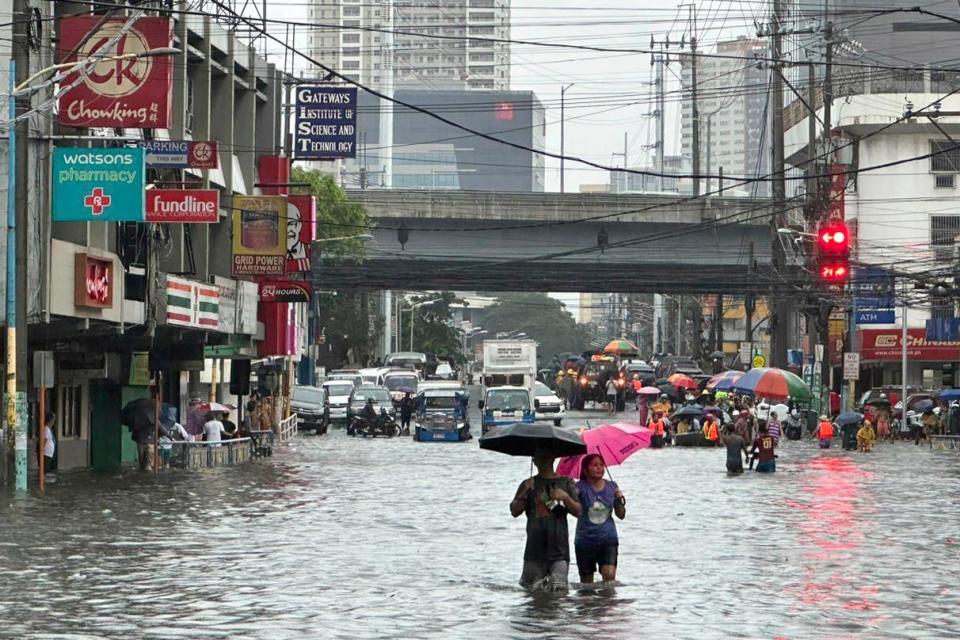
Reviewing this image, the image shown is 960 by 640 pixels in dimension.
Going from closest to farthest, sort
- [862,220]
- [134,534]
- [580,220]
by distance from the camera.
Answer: [134,534]
[580,220]
[862,220]

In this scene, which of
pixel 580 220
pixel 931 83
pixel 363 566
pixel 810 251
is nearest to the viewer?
pixel 363 566

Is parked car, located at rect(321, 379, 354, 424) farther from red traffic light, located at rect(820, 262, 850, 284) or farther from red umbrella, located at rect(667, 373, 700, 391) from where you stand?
red traffic light, located at rect(820, 262, 850, 284)

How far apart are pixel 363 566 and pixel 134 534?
4965 millimetres

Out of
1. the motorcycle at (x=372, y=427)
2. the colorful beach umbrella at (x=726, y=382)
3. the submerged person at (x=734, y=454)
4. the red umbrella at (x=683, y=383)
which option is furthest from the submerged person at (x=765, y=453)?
the red umbrella at (x=683, y=383)

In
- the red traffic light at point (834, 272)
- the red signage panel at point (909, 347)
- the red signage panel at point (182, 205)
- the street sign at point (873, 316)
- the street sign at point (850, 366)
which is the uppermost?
the red signage panel at point (182, 205)

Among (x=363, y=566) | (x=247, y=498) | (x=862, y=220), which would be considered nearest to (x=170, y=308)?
(x=247, y=498)

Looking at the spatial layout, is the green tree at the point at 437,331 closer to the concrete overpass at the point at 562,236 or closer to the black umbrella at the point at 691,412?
the concrete overpass at the point at 562,236

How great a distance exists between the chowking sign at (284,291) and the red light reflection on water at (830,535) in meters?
18.0

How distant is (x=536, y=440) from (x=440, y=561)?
3.89 meters

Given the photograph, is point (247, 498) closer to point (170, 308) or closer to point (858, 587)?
point (170, 308)

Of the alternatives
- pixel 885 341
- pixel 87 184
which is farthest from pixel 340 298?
pixel 87 184

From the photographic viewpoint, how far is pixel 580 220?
73.2 metres

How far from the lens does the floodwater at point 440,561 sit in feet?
49.5

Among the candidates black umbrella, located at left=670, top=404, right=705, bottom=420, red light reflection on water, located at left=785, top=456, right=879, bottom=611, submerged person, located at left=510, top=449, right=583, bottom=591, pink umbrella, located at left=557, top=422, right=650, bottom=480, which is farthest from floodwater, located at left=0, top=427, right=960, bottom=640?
black umbrella, located at left=670, top=404, right=705, bottom=420
